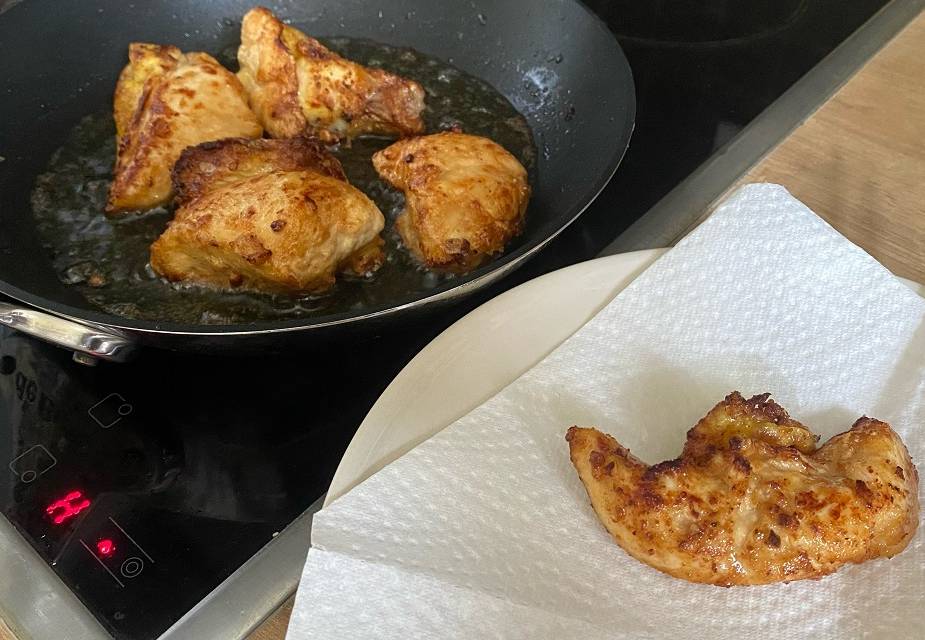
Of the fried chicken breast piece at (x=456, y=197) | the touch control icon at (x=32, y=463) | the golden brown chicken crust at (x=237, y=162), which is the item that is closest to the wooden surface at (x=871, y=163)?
the fried chicken breast piece at (x=456, y=197)

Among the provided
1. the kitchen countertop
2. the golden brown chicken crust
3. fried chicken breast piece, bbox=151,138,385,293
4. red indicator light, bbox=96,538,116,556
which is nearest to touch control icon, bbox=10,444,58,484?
red indicator light, bbox=96,538,116,556

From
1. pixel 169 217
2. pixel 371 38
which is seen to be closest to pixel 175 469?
pixel 169 217

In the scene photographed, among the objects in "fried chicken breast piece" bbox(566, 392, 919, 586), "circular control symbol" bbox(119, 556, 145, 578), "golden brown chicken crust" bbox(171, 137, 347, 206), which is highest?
"golden brown chicken crust" bbox(171, 137, 347, 206)

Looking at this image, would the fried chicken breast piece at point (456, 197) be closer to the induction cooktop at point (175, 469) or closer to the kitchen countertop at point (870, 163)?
the induction cooktop at point (175, 469)

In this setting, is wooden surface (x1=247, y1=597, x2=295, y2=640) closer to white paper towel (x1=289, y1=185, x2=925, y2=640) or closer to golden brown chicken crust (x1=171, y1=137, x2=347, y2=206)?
white paper towel (x1=289, y1=185, x2=925, y2=640)

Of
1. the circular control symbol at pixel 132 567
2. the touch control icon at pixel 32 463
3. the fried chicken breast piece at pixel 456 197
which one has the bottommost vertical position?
the circular control symbol at pixel 132 567

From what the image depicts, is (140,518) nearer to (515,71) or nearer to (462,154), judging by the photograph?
(462,154)

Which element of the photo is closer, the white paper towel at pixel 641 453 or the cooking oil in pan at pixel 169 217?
the white paper towel at pixel 641 453
